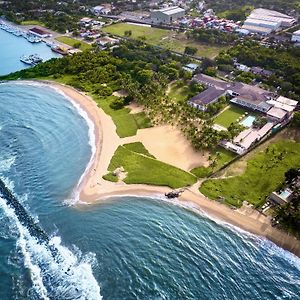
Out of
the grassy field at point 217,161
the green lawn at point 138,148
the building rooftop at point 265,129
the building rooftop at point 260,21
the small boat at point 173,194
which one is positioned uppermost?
the building rooftop at point 260,21

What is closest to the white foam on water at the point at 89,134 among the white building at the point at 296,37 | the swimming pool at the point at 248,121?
the swimming pool at the point at 248,121

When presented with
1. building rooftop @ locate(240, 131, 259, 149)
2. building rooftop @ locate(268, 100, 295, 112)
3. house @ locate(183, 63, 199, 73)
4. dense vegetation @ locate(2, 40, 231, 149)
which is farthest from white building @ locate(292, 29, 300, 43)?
building rooftop @ locate(240, 131, 259, 149)

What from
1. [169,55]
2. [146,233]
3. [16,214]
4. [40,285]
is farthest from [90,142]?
[169,55]

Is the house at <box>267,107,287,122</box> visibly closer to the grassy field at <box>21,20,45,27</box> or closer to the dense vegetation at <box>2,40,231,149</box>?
the dense vegetation at <box>2,40,231,149</box>

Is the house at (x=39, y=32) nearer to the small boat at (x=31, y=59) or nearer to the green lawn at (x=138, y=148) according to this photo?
the small boat at (x=31, y=59)

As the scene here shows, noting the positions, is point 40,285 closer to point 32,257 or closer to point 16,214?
point 32,257

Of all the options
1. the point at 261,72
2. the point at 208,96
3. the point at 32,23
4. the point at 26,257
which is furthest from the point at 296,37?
the point at 26,257

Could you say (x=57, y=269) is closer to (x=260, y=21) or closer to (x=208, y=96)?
(x=208, y=96)
